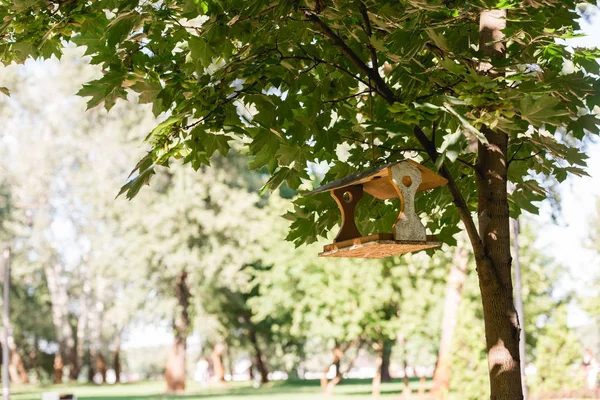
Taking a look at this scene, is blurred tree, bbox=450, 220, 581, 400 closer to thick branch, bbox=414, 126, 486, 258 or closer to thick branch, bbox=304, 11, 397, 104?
thick branch, bbox=414, 126, 486, 258

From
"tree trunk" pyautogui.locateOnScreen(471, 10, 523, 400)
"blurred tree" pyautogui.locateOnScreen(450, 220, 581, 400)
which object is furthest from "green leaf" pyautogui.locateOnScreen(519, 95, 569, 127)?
"blurred tree" pyautogui.locateOnScreen(450, 220, 581, 400)

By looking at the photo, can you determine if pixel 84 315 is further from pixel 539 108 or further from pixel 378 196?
pixel 539 108

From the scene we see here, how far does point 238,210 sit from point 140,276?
191 inches

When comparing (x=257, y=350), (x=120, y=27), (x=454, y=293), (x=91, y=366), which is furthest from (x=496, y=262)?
(x=91, y=366)

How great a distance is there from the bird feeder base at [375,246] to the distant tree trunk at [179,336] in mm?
29614

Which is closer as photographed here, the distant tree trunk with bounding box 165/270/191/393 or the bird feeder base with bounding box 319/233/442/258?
the bird feeder base with bounding box 319/233/442/258

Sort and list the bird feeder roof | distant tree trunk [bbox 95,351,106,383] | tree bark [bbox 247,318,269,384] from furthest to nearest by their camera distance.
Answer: distant tree trunk [bbox 95,351,106,383]
tree bark [bbox 247,318,269,384]
the bird feeder roof

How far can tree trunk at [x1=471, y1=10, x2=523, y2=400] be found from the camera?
5309 mm

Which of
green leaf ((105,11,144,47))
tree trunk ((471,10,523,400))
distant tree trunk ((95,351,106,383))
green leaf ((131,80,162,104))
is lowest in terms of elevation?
distant tree trunk ((95,351,106,383))

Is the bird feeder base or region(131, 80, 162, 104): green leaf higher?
region(131, 80, 162, 104): green leaf

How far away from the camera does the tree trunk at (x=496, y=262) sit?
5.31 metres

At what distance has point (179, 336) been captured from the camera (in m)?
35.5

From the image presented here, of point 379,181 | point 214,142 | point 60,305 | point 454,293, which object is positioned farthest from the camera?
point 60,305

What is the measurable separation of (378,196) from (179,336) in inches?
1216
